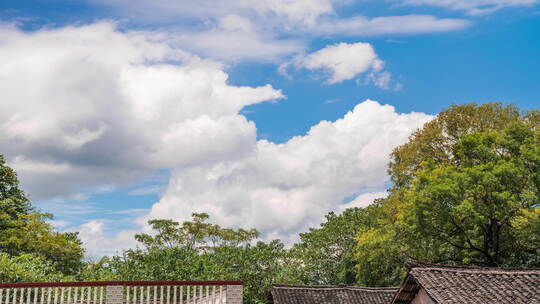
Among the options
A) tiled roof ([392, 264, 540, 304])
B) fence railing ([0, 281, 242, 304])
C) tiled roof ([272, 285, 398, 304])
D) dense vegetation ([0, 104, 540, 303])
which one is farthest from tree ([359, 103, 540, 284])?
fence railing ([0, 281, 242, 304])

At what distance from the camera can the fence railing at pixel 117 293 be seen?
1263 centimetres

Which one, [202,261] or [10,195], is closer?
[202,261]

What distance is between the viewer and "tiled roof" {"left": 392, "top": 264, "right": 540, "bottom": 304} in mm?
12469

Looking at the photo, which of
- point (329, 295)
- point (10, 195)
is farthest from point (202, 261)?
point (10, 195)

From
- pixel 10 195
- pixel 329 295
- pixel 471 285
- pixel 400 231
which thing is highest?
pixel 10 195

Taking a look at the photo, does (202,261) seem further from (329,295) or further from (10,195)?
(10,195)

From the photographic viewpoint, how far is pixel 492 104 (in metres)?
24.9

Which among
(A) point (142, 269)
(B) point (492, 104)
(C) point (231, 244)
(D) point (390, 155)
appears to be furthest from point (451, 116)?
(A) point (142, 269)

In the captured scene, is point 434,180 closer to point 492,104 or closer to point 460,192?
point 460,192

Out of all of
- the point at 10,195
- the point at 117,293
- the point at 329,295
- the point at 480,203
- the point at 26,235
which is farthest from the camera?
the point at 10,195

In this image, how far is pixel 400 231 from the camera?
76.0 feet

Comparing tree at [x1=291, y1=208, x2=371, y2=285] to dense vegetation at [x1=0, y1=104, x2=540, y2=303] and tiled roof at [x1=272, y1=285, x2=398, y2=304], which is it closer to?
dense vegetation at [x1=0, y1=104, x2=540, y2=303]

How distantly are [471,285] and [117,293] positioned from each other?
8.08 meters

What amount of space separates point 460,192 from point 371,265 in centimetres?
716
